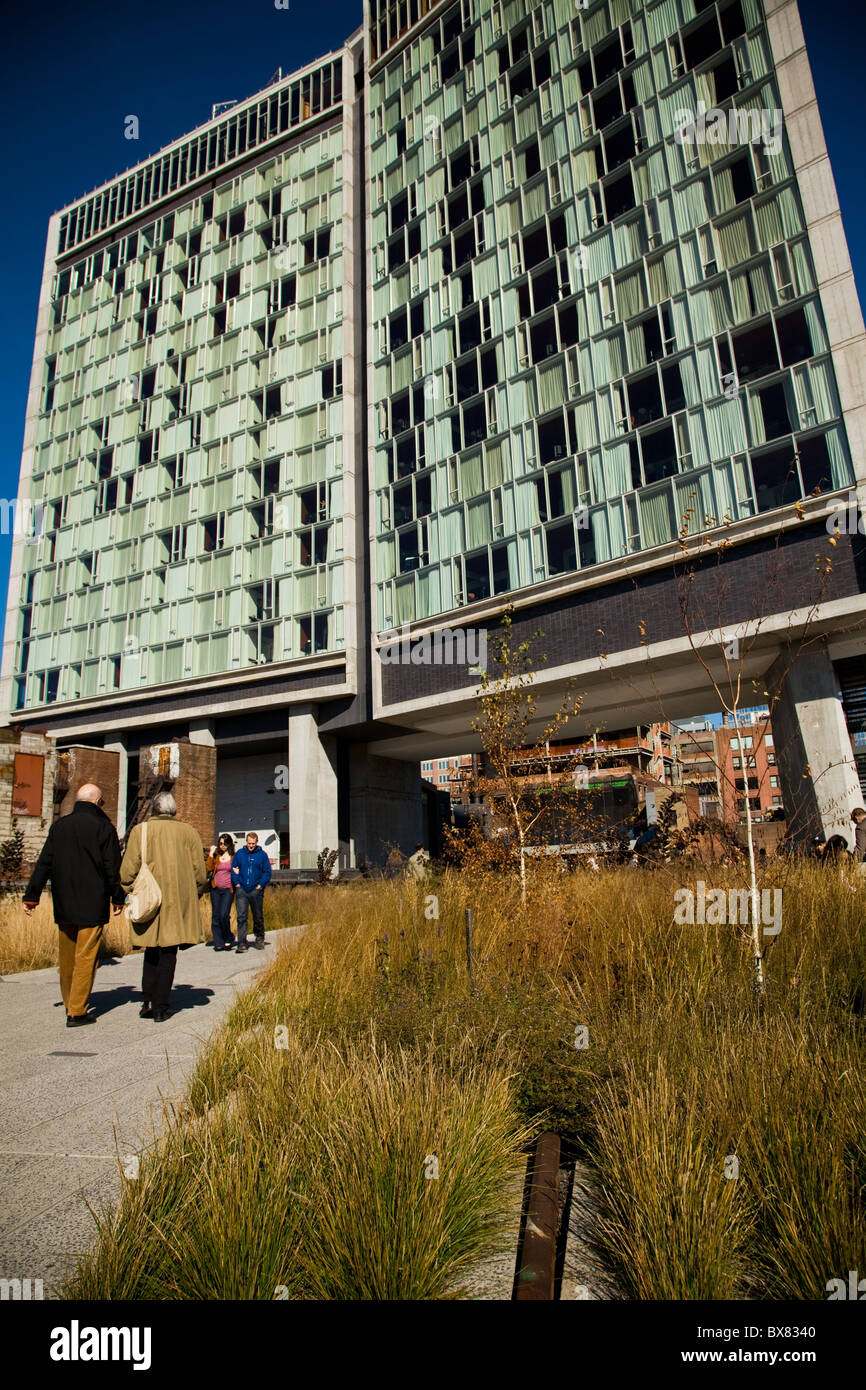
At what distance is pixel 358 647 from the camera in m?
31.6

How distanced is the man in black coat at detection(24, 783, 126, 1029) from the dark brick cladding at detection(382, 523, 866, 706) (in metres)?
14.2

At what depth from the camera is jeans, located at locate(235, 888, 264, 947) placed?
11.4 m

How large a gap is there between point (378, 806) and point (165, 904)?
98.1ft

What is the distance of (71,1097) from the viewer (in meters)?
4.06

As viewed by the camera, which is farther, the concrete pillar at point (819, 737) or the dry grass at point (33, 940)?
the concrete pillar at point (819, 737)

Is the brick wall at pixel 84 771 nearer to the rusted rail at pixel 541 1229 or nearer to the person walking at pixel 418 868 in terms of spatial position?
the person walking at pixel 418 868

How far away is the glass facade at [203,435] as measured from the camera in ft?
111

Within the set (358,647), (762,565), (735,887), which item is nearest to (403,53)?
(358,647)

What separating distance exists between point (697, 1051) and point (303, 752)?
2942cm

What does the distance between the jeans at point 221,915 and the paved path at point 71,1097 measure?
3.60 meters

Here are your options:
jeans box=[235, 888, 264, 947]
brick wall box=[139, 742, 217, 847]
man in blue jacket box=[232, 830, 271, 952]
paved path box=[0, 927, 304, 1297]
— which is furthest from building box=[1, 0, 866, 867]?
paved path box=[0, 927, 304, 1297]

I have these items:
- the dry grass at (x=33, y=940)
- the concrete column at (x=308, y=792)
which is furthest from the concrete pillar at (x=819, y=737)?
the concrete column at (x=308, y=792)

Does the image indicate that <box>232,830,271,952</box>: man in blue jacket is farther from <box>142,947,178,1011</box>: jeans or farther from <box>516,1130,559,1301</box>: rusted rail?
<box>516,1130,559,1301</box>: rusted rail

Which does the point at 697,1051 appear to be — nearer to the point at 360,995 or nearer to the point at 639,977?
the point at 639,977
